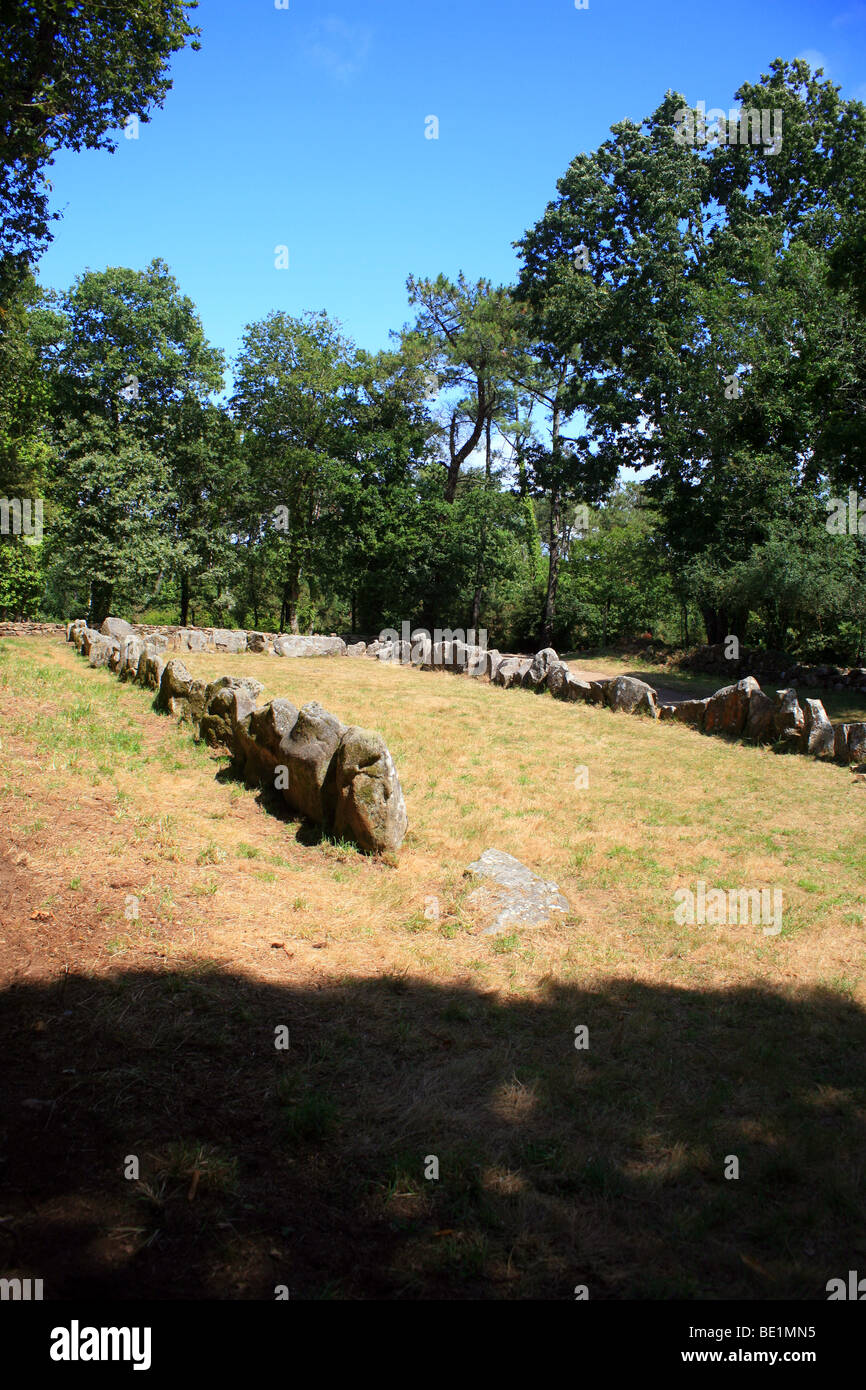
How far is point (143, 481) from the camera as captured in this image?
91.4ft

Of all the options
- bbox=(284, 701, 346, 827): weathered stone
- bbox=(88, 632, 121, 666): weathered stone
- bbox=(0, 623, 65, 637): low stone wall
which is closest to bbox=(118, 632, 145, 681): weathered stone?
bbox=(88, 632, 121, 666): weathered stone

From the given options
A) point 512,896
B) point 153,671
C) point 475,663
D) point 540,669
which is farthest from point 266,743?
point 475,663

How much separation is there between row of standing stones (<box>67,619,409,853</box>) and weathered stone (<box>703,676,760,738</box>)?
8.15 m

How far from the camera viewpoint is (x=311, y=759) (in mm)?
8078

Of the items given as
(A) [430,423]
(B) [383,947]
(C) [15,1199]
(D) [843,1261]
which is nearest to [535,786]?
(B) [383,947]

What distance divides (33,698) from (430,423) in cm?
2594

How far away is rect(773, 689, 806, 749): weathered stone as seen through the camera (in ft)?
42.4

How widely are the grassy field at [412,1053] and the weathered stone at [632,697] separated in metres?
6.47

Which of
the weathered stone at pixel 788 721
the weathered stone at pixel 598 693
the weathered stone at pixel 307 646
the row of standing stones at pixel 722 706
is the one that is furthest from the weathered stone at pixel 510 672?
the weathered stone at pixel 788 721

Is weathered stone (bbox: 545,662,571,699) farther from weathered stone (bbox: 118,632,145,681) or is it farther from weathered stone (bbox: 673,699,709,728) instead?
weathered stone (bbox: 118,632,145,681)

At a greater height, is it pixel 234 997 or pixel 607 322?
pixel 607 322

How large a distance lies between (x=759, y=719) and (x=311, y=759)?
8.76 meters

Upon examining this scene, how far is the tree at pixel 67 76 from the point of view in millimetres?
11242

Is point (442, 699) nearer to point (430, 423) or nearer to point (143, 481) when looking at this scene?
point (143, 481)
